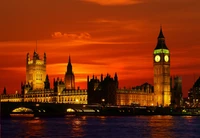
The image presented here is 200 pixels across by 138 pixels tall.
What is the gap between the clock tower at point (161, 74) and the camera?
172875mm

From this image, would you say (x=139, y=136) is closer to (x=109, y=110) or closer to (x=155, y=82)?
(x=109, y=110)

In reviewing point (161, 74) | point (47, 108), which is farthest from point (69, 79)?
point (47, 108)

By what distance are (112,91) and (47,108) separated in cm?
3084

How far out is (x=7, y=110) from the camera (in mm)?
118750

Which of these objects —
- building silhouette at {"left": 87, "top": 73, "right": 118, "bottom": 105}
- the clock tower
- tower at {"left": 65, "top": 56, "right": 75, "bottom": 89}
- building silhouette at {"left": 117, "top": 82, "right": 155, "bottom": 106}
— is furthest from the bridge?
the clock tower

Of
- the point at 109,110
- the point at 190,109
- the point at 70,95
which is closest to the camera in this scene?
the point at 109,110

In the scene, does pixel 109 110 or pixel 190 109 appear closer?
pixel 109 110

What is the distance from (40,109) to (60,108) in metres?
6.25

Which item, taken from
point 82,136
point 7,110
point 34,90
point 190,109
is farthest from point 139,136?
point 34,90

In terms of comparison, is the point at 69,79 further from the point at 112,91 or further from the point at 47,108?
the point at 47,108

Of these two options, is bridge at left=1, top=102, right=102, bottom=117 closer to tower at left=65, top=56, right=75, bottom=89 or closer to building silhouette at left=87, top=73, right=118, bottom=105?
building silhouette at left=87, top=73, right=118, bottom=105

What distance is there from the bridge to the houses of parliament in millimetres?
13197

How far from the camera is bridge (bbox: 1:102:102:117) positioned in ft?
389

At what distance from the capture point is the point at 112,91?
160m
